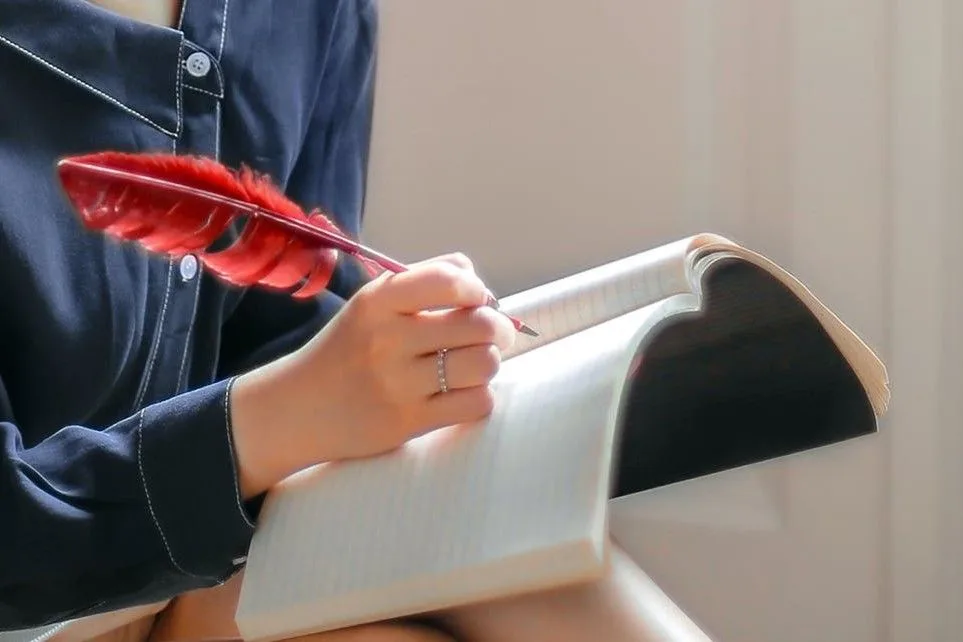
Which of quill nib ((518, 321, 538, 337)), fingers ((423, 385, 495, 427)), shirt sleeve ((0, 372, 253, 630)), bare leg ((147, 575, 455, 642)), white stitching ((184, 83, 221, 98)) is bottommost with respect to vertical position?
bare leg ((147, 575, 455, 642))

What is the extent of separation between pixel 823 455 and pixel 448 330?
1.57ft

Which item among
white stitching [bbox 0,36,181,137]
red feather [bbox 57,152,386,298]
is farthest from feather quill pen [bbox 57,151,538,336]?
white stitching [bbox 0,36,181,137]

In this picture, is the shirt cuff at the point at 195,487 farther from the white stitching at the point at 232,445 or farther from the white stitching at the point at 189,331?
the white stitching at the point at 189,331

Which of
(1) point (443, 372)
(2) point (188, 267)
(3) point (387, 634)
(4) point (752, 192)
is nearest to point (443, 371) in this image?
(1) point (443, 372)

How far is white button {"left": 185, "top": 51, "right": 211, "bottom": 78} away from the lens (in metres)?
0.59

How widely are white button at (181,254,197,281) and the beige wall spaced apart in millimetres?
385

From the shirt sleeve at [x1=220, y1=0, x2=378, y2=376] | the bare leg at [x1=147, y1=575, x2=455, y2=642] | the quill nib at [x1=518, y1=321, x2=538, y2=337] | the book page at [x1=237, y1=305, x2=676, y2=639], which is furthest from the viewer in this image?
the shirt sleeve at [x1=220, y1=0, x2=378, y2=376]

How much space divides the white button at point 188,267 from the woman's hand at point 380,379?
5.7 inches

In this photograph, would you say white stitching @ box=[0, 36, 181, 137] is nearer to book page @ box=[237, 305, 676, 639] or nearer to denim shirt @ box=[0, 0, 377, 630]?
denim shirt @ box=[0, 0, 377, 630]

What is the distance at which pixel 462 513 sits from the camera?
1.32ft

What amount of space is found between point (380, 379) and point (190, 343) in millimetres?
229

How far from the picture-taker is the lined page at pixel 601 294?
0.47 meters

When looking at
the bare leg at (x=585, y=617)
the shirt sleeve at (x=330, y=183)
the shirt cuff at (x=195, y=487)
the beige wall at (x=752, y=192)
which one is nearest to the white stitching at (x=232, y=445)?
the shirt cuff at (x=195, y=487)

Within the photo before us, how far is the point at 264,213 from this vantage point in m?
0.47
